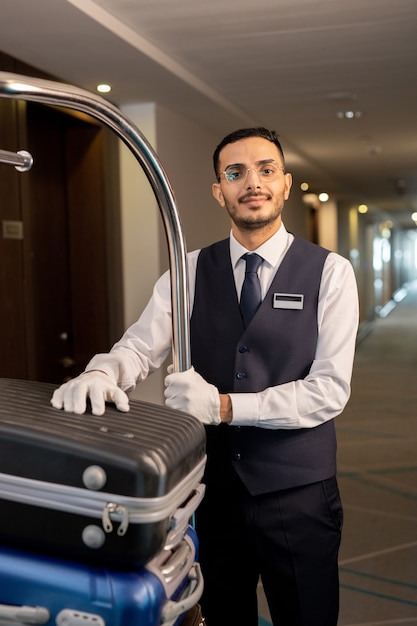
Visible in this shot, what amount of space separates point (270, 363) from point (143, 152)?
0.67 meters

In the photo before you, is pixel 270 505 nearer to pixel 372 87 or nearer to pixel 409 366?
pixel 372 87

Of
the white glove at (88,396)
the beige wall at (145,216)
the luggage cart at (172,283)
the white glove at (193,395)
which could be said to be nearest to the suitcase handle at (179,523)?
the luggage cart at (172,283)

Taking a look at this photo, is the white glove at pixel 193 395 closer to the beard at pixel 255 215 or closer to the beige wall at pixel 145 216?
the beard at pixel 255 215

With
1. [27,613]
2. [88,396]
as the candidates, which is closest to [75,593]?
[27,613]

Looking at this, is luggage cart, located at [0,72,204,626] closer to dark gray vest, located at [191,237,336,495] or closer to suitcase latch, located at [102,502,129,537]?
suitcase latch, located at [102,502,129,537]

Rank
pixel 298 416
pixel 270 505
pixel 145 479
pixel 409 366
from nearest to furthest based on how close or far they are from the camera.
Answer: pixel 145 479, pixel 298 416, pixel 270 505, pixel 409 366

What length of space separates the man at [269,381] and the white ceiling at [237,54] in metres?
2.04

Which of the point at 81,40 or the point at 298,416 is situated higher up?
the point at 81,40

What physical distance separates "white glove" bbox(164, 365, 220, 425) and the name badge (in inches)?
13.4

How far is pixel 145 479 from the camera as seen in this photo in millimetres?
858

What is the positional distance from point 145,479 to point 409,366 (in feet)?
30.7

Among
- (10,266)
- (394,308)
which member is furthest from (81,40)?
(394,308)

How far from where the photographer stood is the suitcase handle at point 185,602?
0.89m

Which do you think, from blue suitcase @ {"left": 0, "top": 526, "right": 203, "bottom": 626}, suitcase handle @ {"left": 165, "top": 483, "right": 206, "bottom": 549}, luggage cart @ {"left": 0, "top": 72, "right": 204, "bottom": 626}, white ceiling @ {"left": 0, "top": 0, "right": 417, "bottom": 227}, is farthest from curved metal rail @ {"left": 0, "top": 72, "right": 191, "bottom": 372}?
white ceiling @ {"left": 0, "top": 0, "right": 417, "bottom": 227}
